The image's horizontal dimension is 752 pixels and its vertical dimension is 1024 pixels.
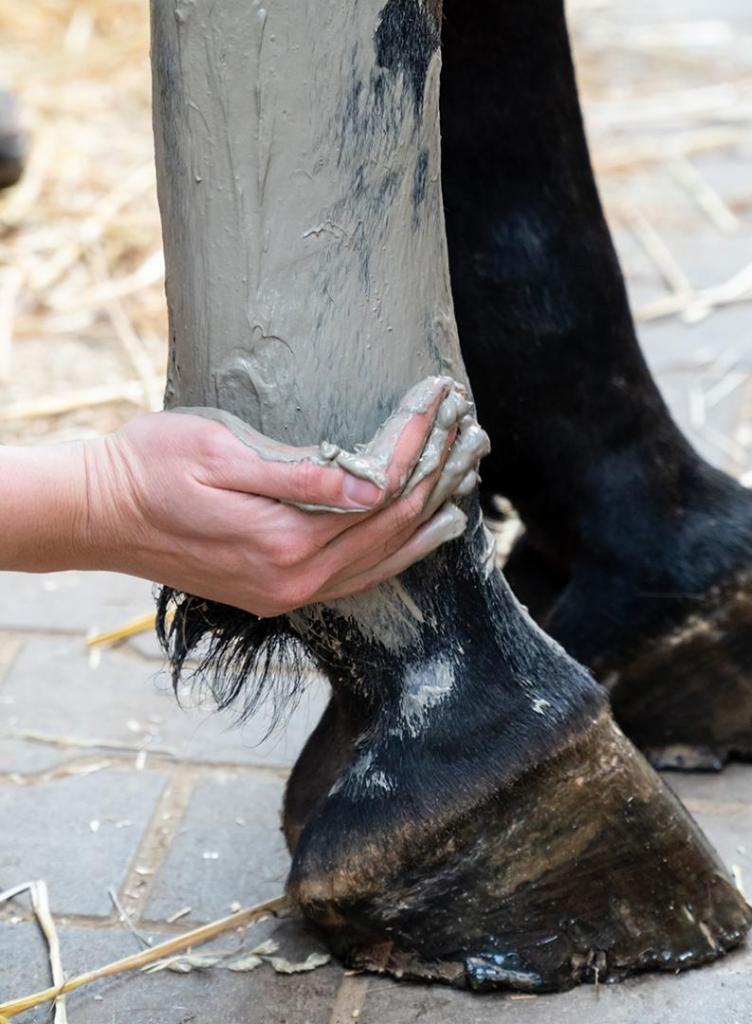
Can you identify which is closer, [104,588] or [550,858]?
[550,858]

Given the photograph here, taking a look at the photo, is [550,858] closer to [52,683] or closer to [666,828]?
[666,828]

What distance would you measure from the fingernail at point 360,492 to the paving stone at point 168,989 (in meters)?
0.41

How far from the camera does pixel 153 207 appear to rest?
296 centimetres

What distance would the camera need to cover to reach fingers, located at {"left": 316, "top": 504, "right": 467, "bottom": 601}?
98 centimetres

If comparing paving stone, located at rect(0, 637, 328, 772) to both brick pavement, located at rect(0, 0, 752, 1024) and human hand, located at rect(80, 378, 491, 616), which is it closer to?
brick pavement, located at rect(0, 0, 752, 1024)

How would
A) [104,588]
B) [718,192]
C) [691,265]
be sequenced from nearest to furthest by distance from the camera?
[104,588], [691,265], [718,192]

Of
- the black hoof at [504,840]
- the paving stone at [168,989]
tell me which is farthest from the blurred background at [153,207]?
the paving stone at [168,989]

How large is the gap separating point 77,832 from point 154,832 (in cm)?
7

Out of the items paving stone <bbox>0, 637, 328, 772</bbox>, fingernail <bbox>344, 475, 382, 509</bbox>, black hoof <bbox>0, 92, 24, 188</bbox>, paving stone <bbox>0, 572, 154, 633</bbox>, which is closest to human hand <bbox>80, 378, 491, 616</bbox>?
fingernail <bbox>344, 475, 382, 509</bbox>

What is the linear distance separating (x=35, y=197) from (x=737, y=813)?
2.15m

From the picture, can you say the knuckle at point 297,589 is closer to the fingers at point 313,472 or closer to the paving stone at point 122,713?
the fingers at point 313,472

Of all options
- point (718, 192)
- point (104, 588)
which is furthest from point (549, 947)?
point (718, 192)

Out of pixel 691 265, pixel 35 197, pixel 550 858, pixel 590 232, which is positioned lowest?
pixel 35 197

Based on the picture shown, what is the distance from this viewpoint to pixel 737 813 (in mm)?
1312
